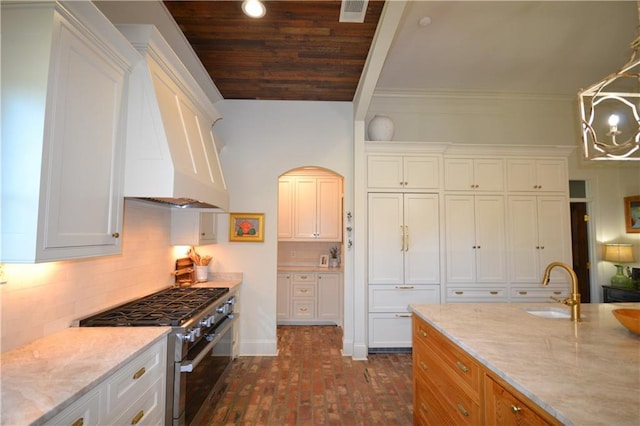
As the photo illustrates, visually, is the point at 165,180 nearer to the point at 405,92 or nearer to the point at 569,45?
the point at 405,92

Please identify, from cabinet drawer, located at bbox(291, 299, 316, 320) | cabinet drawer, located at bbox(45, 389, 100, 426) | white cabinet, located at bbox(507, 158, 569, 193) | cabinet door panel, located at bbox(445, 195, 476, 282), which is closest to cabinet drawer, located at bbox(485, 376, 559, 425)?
cabinet drawer, located at bbox(45, 389, 100, 426)

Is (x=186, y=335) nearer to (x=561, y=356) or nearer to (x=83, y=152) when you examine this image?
(x=83, y=152)

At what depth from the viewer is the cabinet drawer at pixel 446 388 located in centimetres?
139

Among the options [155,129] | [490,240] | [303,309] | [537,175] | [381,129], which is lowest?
[303,309]

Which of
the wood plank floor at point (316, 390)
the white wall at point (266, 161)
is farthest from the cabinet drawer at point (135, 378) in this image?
the white wall at point (266, 161)

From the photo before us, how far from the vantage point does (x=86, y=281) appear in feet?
6.21

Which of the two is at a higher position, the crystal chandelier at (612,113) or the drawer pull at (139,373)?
the crystal chandelier at (612,113)

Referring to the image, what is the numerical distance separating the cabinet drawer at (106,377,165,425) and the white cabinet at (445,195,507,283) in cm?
321

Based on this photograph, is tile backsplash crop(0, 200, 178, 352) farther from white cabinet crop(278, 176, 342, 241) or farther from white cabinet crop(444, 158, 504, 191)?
white cabinet crop(444, 158, 504, 191)

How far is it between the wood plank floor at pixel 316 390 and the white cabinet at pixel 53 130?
6.03 feet

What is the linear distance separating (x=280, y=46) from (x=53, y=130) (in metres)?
2.07

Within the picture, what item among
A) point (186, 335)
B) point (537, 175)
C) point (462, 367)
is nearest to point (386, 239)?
point (537, 175)

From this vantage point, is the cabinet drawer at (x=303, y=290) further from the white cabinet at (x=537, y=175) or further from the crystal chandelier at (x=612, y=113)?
the crystal chandelier at (x=612, y=113)

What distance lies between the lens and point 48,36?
4.11 ft
